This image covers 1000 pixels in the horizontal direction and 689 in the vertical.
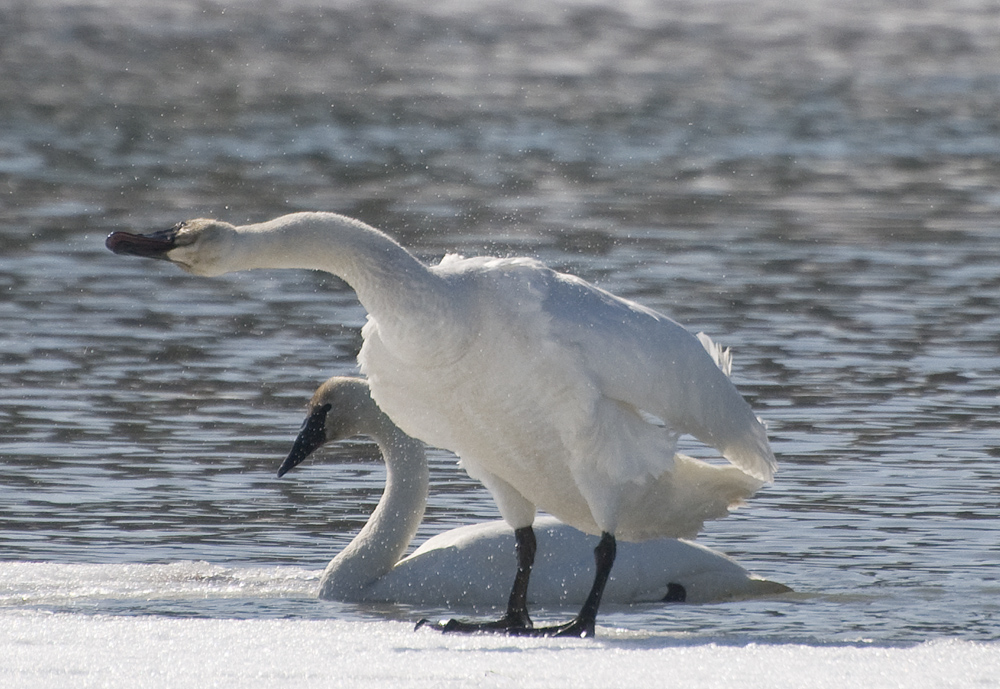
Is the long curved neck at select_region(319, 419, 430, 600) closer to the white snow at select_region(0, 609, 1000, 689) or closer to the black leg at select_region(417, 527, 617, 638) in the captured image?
the black leg at select_region(417, 527, 617, 638)

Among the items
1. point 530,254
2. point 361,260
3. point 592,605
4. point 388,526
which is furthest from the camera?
point 530,254

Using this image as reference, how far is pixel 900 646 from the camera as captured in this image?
6688 millimetres

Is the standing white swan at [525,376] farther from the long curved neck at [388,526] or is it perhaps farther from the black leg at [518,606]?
the long curved neck at [388,526]

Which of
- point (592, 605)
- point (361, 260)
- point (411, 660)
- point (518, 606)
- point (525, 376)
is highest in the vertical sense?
point (361, 260)

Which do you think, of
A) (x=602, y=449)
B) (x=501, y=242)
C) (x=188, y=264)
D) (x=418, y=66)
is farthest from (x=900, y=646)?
(x=418, y=66)

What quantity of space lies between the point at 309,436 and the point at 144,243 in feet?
10.4

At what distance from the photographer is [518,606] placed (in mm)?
7344

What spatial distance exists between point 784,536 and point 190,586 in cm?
285

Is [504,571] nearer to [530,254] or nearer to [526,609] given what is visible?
[526,609]

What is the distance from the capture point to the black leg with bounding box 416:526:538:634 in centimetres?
716

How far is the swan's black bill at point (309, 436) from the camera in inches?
348

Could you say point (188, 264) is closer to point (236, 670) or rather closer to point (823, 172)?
point (236, 670)

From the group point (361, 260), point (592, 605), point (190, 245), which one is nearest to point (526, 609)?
point (592, 605)

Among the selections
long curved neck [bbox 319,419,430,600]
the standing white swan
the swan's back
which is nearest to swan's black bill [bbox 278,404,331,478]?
long curved neck [bbox 319,419,430,600]
